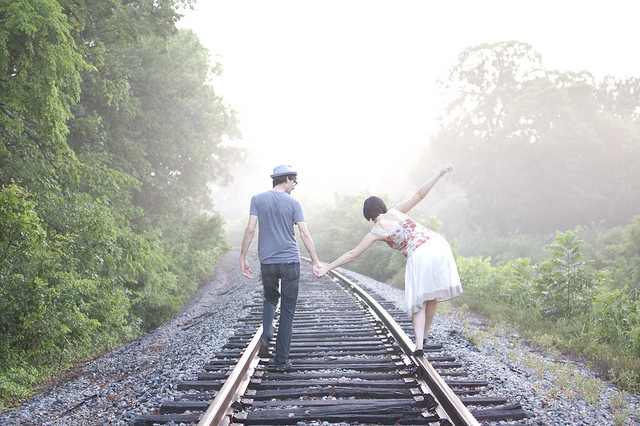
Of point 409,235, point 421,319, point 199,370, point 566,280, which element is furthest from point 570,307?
point 199,370

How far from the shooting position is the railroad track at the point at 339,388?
10.7 feet

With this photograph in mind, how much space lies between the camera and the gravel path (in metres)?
3.80

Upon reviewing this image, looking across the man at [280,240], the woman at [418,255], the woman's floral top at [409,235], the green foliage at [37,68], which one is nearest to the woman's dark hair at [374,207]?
the woman at [418,255]

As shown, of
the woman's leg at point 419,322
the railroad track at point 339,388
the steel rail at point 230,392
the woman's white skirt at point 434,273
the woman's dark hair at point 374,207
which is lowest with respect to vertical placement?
the railroad track at point 339,388

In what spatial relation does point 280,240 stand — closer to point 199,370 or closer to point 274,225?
point 274,225

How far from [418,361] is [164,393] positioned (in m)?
2.40

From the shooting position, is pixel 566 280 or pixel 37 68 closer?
pixel 37 68

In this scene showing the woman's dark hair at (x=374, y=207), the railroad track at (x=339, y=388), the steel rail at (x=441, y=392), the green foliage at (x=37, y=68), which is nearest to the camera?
the steel rail at (x=441, y=392)

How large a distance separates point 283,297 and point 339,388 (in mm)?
1141

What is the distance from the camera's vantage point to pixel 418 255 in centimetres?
451

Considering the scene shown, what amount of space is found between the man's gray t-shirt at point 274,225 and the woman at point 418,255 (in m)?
0.43

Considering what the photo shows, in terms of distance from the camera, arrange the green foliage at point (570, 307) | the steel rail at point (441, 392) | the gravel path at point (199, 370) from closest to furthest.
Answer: the steel rail at point (441, 392) < the gravel path at point (199, 370) < the green foliage at point (570, 307)

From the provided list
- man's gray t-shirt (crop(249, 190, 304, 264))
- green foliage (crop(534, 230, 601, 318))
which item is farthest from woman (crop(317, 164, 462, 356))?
green foliage (crop(534, 230, 601, 318))

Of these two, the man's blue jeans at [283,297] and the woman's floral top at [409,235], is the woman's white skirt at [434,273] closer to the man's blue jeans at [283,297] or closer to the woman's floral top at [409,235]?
the woman's floral top at [409,235]
